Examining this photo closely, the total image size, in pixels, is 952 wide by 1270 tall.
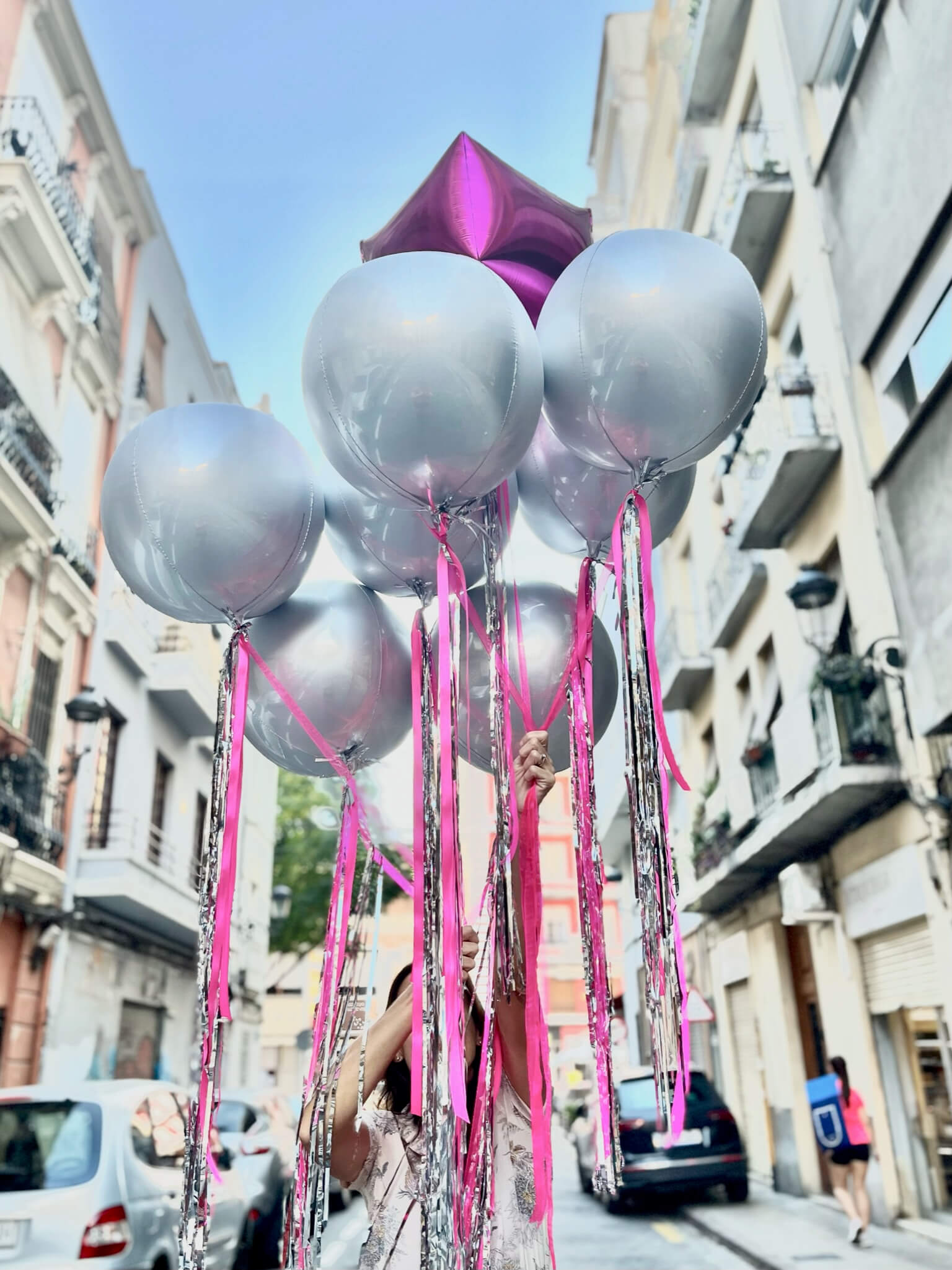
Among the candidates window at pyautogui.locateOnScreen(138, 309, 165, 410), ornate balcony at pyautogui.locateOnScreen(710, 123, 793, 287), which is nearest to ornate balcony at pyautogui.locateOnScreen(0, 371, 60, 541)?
window at pyautogui.locateOnScreen(138, 309, 165, 410)

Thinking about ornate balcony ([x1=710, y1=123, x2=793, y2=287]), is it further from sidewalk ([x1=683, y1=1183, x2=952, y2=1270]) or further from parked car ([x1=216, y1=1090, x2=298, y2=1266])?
parked car ([x1=216, y1=1090, x2=298, y2=1266])

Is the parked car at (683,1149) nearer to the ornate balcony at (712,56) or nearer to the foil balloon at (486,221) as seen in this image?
the foil balloon at (486,221)

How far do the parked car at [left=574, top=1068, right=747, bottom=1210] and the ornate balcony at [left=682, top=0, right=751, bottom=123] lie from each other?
12.7m

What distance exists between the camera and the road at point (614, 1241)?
25.1 feet

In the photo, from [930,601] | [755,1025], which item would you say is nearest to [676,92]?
[930,601]

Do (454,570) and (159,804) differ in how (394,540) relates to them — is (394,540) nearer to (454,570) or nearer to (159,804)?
(454,570)

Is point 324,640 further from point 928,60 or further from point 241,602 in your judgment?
point 928,60

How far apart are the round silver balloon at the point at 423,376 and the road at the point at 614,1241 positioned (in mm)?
6145

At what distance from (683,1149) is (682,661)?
26.0 ft

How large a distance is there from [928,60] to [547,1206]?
27.7 feet

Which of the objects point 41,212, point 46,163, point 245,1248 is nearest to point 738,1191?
point 245,1248

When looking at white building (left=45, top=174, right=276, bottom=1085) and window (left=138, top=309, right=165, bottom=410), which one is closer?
white building (left=45, top=174, right=276, bottom=1085)

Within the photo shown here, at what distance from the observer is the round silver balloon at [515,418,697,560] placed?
277cm

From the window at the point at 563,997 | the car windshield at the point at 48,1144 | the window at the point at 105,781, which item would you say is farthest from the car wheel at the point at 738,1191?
the window at the point at 563,997
